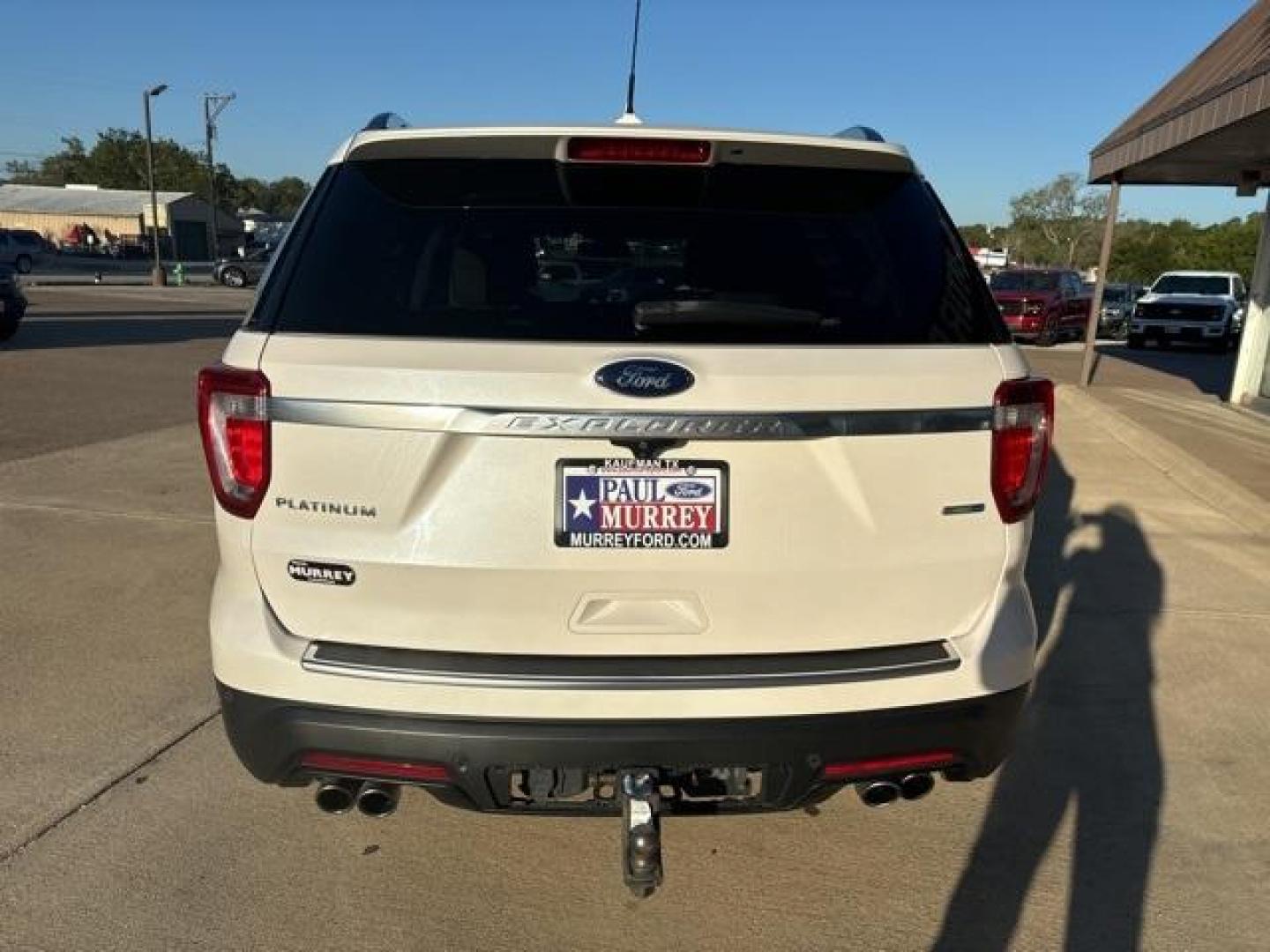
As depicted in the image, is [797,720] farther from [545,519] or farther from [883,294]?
[883,294]

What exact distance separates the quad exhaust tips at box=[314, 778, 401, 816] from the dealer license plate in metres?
0.74

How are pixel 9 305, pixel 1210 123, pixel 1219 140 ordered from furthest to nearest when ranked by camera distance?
1. pixel 9 305
2. pixel 1219 140
3. pixel 1210 123

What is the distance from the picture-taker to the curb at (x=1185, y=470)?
693 cm

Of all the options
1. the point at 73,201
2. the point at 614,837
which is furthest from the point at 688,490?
the point at 73,201

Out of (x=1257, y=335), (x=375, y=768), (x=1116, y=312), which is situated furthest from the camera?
(x=1116, y=312)

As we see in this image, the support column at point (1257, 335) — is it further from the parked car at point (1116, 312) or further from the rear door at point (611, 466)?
the parked car at point (1116, 312)

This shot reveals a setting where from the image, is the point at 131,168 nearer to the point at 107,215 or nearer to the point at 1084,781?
the point at 107,215

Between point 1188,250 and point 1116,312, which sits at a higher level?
point 1188,250

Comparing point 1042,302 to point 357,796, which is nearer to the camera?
→ point 357,796

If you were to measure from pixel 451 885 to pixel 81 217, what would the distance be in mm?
88123

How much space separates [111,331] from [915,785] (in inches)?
772

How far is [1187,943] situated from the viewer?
2.60 metres

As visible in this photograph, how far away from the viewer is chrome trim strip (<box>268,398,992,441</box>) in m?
2.08

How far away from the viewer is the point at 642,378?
2092 mm
